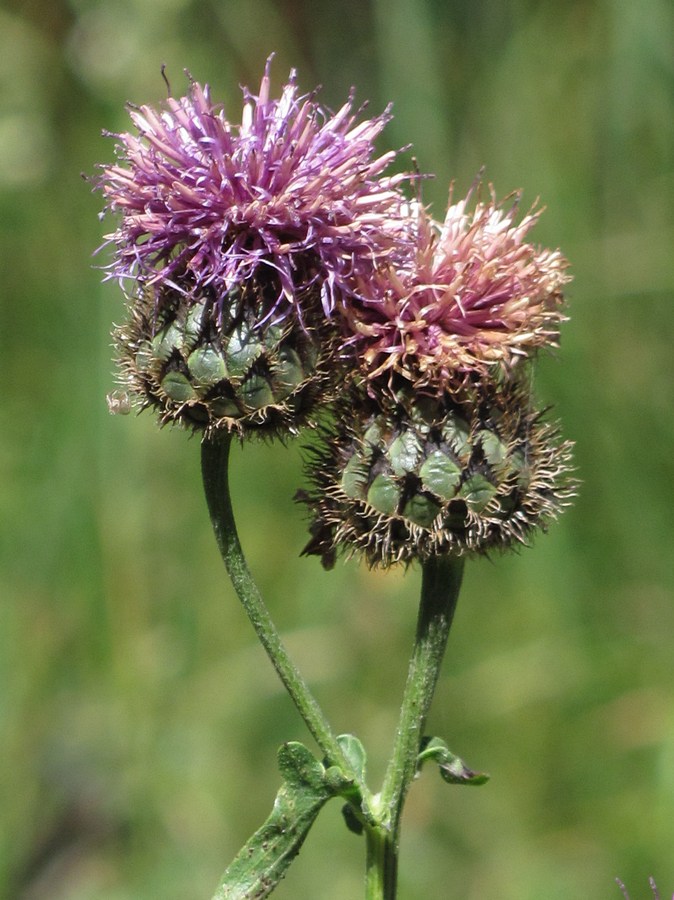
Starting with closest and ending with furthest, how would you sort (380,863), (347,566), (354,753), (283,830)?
(283,830) → (380,863) → (354,753) → (347,566)

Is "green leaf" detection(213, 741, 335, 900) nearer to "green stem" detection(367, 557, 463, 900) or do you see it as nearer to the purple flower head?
"green stem" detection(367, 557, 463, 900)

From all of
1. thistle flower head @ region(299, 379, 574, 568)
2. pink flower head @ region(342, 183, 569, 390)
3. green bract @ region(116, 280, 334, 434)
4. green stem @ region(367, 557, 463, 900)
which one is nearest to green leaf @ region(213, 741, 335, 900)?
green stem @ region(367, 557, 463, 900)

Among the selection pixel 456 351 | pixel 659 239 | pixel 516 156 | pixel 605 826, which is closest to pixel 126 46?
pixel 516 156

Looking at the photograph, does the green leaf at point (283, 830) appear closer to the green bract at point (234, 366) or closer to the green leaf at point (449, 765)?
the green leaf at point (449, 765)

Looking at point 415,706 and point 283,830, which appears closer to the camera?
point 283,830

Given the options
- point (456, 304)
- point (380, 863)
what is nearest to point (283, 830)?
point (380, 863)

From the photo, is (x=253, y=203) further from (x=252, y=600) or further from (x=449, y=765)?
(x=449, y=765)

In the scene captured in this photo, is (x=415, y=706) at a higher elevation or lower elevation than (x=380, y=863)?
higher
